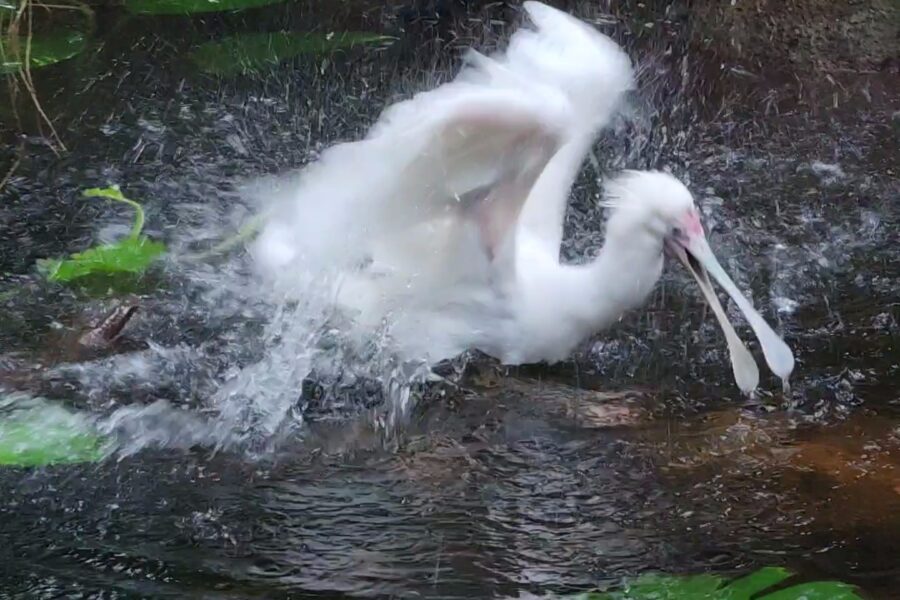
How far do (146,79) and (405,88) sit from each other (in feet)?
2.77

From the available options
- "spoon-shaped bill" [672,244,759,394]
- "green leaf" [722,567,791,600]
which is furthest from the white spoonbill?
"green leaf" [722,567,791,600]

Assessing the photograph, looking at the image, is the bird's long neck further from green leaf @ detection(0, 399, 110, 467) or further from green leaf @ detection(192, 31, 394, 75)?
green leaf @ detection(192, 31, 394, 75)

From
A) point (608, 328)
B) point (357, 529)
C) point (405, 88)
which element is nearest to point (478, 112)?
point (608, 328)

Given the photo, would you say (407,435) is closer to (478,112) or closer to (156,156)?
(478,112)

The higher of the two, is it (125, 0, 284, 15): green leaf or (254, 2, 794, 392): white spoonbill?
(125, 0, 284, 15): green leaf

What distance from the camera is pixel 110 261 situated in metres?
2.55

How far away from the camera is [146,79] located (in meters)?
3.92

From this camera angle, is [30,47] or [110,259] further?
[30,47]

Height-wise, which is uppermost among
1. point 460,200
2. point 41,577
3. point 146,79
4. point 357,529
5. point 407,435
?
point 146,79

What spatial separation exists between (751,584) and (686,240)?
0.99 metres

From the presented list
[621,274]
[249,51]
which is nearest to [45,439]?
[621,274]

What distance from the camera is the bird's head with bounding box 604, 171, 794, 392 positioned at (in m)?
2.40

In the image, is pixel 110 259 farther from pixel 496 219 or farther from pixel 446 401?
pixel 496 219

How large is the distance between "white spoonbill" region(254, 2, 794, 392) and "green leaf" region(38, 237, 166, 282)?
0.31 meters
